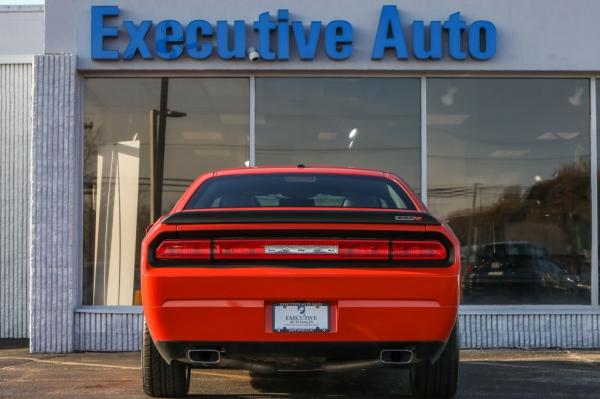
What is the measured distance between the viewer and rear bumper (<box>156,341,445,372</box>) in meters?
4.52

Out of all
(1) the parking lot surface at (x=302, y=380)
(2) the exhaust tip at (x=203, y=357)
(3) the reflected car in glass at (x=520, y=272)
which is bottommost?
(1) the parking lot surface at (x=302, y=380)

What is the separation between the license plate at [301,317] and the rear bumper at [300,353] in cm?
8

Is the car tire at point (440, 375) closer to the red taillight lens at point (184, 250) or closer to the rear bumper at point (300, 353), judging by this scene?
the rear bumper at point (300, 353)

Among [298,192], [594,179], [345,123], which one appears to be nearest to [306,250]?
[298,192]

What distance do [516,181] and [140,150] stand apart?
422 cm

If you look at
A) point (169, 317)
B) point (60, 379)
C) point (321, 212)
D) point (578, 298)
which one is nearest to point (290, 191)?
point (321, 212)

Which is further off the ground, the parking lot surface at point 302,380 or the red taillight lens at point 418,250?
the red taillight lens at point 418,250

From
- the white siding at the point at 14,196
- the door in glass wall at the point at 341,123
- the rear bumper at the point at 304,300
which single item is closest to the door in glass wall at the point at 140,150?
the door in glass wall at the point at 341,123

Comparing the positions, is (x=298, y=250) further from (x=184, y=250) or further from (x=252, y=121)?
(x=252, y=121)

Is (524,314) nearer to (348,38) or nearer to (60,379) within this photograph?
(348,38)

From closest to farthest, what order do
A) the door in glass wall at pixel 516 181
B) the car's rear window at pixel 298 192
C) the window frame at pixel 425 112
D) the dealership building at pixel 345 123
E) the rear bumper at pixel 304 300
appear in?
the rear bumper at pixel 304 300 < the car's rear window at pixel 298 192 < the dealership building at pixel 345 123 < the window frame at pixel 425 112 < the door in glass wall at pixel 516 181

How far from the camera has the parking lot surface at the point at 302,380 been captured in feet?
18.9

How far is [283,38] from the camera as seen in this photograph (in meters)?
8.74

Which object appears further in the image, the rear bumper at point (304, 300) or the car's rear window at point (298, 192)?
the car's rear window at point (298, 192)
